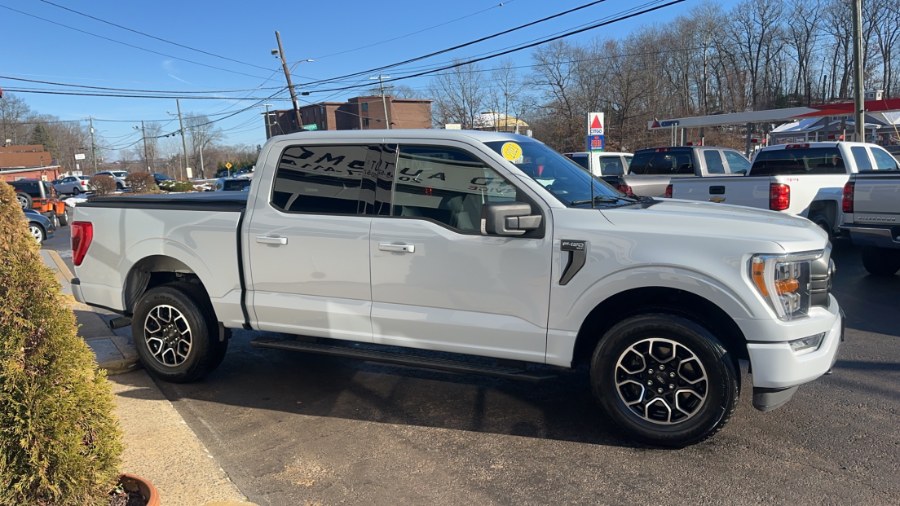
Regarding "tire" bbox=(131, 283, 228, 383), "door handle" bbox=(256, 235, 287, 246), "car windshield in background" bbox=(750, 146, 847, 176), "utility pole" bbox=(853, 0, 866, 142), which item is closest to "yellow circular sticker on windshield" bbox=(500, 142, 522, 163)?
"door handle" bbox=(256, 235, 287, 246)

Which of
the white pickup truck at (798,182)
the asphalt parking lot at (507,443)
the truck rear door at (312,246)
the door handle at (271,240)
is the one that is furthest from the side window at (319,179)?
the white pickup truck at (798,182)

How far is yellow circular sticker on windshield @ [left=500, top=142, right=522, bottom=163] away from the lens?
4191 millimetres

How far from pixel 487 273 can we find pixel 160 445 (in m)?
2.38

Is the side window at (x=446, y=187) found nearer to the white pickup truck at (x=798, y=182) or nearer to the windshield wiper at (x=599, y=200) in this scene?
the windshield wiper at (x=599, y=200)

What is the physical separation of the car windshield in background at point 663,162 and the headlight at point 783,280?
34.4 feet

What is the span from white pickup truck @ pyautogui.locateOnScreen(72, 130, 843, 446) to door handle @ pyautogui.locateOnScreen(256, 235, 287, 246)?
0.04 ft

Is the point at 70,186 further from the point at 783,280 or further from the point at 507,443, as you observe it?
the point at 783,280

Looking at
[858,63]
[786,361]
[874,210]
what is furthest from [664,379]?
[858,63]

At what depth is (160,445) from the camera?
3988 millimetres

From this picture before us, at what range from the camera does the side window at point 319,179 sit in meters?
4.52

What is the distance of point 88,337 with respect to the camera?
637 cm

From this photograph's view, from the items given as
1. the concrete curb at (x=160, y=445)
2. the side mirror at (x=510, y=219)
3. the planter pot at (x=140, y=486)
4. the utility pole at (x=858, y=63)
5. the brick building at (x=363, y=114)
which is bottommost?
the concrete curb at (x=160, y=445)

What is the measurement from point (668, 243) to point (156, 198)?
4.23m

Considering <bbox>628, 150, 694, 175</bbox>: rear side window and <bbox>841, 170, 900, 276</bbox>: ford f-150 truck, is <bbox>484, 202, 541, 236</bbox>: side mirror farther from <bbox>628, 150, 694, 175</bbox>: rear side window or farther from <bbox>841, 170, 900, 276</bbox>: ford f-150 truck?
<bbox>628, 150, 694, 175</bbox>: rear side window
